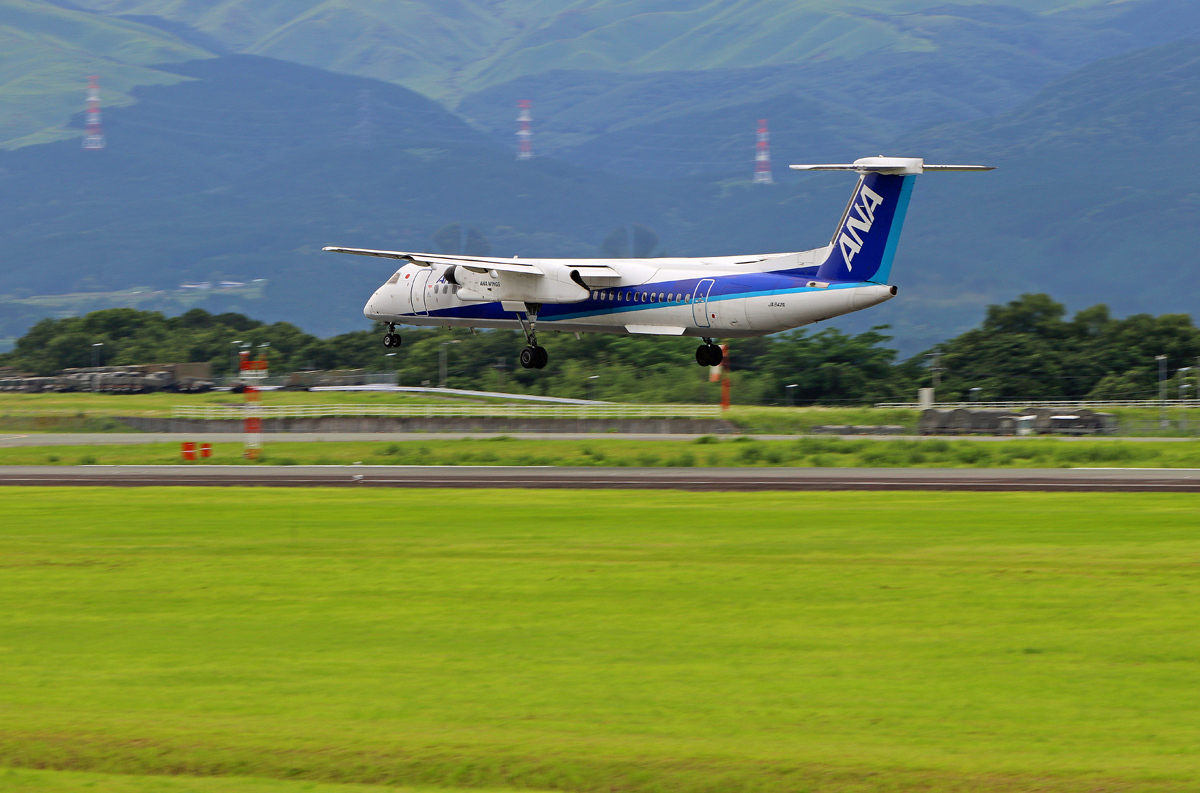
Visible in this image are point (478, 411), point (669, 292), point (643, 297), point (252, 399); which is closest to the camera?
point (669, 292)

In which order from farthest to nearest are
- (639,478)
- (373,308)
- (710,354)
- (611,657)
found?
(373,308), (710,354), (639,478), (611,657)

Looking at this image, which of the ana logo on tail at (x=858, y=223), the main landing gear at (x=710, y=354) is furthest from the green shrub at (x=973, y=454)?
the ana logo on tail at (x=858, y=223)

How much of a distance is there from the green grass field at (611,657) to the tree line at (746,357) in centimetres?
6242

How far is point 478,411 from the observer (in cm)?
8119

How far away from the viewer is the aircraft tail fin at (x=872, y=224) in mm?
42688

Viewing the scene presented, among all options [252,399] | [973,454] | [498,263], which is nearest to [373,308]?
[252,399]

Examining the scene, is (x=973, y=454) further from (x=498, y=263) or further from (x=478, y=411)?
(x=478, y=411)

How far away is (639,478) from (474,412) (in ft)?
120

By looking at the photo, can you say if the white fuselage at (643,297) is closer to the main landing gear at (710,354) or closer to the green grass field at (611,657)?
the main landing gear at (710,354)

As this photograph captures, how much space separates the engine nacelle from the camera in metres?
49.6

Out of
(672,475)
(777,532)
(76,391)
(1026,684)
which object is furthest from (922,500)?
(76,391)

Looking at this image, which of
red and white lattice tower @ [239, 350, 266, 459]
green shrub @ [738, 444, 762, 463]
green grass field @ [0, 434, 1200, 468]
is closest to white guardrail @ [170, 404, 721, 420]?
green grass field @ [0, 434, 1200, 468]

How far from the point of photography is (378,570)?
24.0 metres

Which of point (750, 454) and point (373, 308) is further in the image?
point (373, 308)
